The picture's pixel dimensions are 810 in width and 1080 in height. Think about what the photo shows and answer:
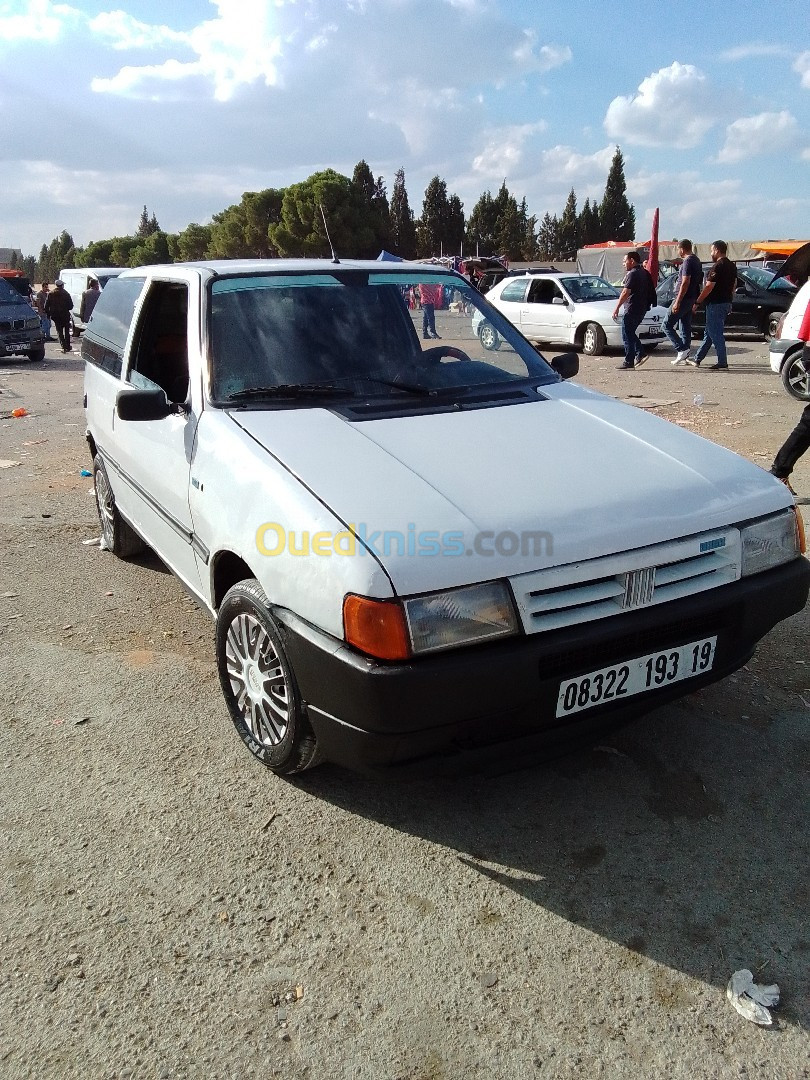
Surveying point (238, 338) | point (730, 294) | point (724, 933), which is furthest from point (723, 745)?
point (730, 294)

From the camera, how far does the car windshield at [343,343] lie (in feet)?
10.6

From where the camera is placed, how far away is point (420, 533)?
7.49 feet

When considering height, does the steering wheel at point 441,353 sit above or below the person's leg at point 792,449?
above

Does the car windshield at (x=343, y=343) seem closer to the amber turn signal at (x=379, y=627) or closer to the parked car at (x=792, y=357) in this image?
the amber turn signal at (x=379, y=627)

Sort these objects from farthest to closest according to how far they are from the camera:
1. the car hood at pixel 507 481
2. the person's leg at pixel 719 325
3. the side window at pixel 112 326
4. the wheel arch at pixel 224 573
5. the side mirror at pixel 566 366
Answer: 1. the person's leg at pixel 719 325
2. the side window at pixel 112 326
3. the side mirror at pixel 566 366
4. the wheel arch at pixel 224 573
5. the car hood at pixel 507 481

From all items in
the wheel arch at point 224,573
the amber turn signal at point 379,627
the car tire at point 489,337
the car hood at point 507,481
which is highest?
the car tire at point 489,337

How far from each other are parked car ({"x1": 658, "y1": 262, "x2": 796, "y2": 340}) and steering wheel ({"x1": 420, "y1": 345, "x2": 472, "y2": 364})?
47.3 ft

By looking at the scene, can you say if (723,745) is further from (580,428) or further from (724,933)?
(580,428)

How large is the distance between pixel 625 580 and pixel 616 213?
100m

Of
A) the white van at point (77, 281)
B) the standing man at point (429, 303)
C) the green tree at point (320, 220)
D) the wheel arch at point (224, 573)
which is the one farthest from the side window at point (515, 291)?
the green tree at point (320, 220)

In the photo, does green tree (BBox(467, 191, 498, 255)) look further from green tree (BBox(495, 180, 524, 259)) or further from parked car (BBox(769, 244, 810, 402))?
parked car (BBox(769, 244, 810, 402))

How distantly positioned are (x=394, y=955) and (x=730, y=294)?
12314 millimetres

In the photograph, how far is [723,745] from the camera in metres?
3.09

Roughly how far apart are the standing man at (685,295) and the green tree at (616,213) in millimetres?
85217
